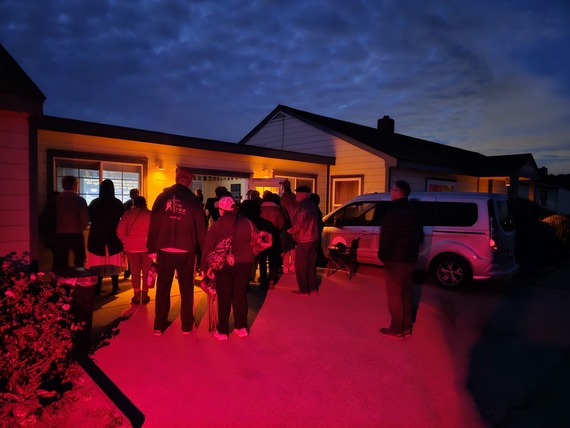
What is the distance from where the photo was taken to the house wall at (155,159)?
733cm

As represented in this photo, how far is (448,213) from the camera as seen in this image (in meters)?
7.83

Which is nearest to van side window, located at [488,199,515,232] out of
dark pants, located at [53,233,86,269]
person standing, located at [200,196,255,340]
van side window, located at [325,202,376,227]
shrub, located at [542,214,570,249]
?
van side window, located at [325,202,376,227]

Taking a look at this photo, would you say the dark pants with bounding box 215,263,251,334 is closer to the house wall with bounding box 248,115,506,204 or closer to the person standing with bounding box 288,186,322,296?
the person standing with bounding box 288,186,322,296

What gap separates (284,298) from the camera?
22.0 feet

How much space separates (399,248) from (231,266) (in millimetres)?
2010

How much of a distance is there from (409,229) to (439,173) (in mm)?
11312

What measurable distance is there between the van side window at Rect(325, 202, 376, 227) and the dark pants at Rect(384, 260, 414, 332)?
160 inches

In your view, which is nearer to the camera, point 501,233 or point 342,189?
point 501,233

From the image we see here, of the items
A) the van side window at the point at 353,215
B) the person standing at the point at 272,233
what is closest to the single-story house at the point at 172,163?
the van side window at the point at 353,215

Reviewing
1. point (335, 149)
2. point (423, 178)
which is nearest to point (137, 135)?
point (335, 149)

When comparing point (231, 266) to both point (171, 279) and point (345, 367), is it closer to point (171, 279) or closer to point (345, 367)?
point (171, 279)

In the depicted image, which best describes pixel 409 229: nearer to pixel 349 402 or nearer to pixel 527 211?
pixel 349 402

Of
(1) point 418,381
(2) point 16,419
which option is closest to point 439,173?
(1) point 418,381

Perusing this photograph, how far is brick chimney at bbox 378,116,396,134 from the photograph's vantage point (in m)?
21.1
